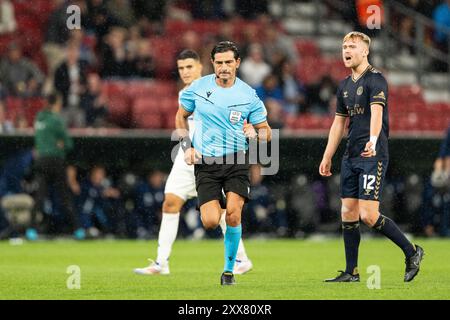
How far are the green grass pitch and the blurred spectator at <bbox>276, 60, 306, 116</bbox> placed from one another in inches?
140

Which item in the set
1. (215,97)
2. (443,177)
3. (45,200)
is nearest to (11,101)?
(45,200)

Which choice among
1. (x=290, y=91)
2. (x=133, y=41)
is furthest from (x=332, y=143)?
(x=133, y=41)

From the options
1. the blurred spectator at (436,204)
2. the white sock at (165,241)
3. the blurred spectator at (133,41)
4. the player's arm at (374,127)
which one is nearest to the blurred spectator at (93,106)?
the blurred spectator at (133,41)

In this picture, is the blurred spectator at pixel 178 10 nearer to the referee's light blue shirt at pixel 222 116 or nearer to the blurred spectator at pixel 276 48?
the blurred spectator at pixel 276 48

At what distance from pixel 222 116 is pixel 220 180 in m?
0.62

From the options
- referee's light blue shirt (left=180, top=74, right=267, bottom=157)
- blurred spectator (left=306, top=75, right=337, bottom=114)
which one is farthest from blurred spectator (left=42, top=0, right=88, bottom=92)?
referee's light blue shirt (left=180, top=74, right=267, bottom=157)

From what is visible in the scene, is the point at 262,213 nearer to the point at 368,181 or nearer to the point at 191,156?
the point at 368,181

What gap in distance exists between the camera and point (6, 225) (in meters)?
20.0

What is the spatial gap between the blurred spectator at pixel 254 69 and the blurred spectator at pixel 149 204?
3.16m

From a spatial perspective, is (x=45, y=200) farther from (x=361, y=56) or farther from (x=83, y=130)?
(x=361, y=56)

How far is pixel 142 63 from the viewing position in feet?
73.8

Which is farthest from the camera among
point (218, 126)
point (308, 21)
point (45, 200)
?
point (308, 21)

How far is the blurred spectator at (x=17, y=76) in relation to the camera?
2108 centimetres

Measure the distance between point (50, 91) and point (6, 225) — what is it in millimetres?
2594
